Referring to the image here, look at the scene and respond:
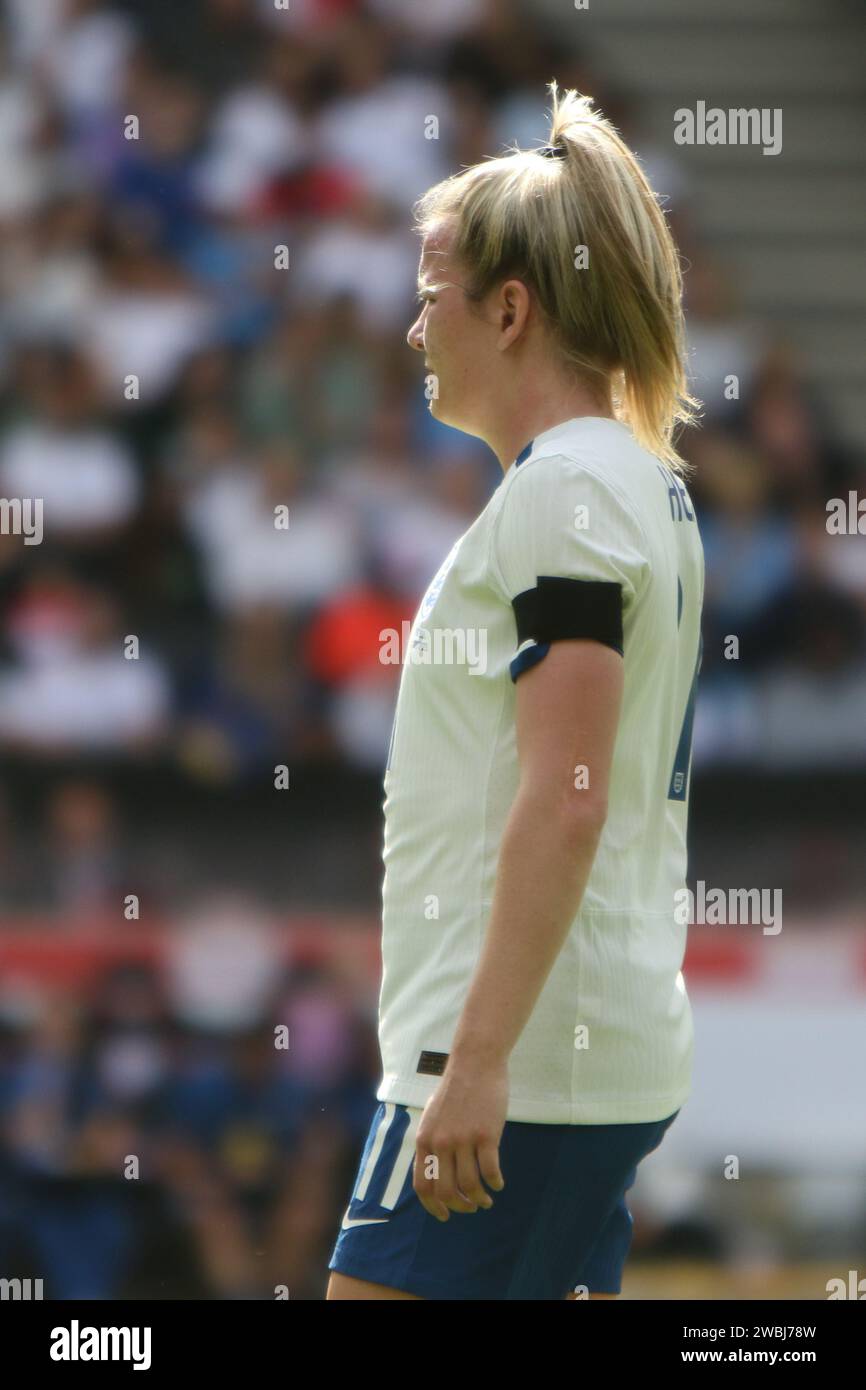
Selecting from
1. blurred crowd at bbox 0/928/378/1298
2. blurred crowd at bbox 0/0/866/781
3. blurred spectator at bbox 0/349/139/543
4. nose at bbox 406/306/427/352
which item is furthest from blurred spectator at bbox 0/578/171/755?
nose at bbox 406/306/427/352

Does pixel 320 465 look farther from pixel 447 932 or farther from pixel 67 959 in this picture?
pixel 447 932

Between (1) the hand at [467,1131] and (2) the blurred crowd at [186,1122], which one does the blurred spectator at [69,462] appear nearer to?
(2) the blurred crowd at [186,1122]

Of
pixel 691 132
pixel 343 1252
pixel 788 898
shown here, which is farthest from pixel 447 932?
pixel 691 132

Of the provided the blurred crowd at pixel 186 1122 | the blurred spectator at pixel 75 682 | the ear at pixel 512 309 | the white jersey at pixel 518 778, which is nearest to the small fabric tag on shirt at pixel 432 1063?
the white jersey at pixel 518 778

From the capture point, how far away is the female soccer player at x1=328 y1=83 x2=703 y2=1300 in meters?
1.50

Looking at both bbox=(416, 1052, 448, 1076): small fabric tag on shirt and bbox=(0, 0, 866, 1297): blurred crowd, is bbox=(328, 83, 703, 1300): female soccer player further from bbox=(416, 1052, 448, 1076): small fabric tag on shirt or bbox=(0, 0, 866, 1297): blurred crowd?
bbox=(0, 0, 866, 1297): blurred crowd

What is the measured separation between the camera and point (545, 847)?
149 centimetres

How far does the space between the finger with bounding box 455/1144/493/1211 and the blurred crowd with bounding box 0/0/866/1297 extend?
8.67ft

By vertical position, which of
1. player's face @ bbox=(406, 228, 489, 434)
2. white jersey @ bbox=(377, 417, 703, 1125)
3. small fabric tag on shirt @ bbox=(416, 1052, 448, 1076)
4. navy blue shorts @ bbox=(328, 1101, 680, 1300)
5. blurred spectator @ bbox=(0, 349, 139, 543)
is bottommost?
navy blue shorts @ bbox=(328, 1101, 680, 1300)

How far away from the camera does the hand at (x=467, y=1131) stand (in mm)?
1478

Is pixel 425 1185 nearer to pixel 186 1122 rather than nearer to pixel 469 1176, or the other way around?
pixel 469 1176

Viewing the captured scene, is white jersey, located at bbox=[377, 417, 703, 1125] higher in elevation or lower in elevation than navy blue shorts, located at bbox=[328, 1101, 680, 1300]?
higher

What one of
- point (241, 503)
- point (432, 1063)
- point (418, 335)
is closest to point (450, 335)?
point (418, 335)
